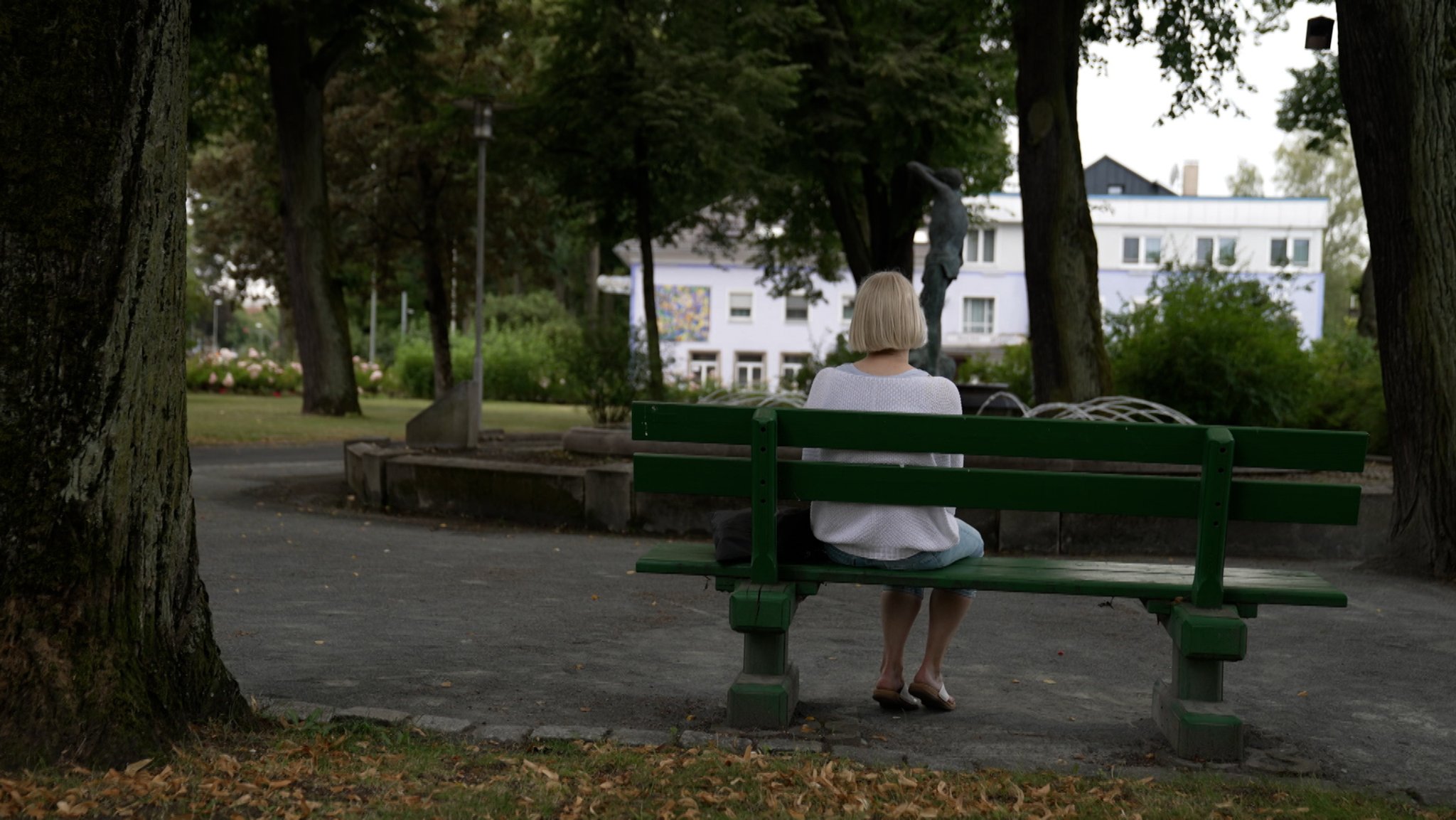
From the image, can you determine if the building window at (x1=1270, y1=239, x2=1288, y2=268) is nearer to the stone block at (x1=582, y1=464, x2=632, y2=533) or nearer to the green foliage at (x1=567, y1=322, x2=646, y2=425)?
the green foliage at (x1=567, y1=322, x2=646, y2=425)

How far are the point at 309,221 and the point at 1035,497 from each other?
23140 mm

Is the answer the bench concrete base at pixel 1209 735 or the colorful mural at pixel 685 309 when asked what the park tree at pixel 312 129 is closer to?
the bench concrete base at pixel 1209 735

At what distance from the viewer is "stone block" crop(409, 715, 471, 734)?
450cm

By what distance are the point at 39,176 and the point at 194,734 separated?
1.58m

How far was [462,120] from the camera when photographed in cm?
2680

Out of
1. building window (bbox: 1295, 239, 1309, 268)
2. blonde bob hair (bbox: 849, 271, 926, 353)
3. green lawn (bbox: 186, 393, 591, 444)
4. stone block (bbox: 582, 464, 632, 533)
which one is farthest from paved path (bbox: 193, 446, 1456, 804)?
building window (bbox: 1295, 239, 1309, 268)

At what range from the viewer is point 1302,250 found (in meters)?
68.6

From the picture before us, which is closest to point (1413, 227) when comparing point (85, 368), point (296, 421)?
point (85, 368)

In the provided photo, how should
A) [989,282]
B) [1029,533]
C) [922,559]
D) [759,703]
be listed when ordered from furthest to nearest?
1. [989,282]
2. [1029,533]
3. [922,559]
4. [759,703]

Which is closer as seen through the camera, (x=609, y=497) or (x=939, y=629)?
(x=939, y=629)

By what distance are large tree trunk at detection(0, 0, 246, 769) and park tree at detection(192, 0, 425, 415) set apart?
846 inches

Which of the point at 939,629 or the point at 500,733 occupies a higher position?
the point at 939,629

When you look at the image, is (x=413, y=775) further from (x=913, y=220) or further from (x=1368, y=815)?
(x=913, y=220)

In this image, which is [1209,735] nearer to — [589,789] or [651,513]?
[589,789]
